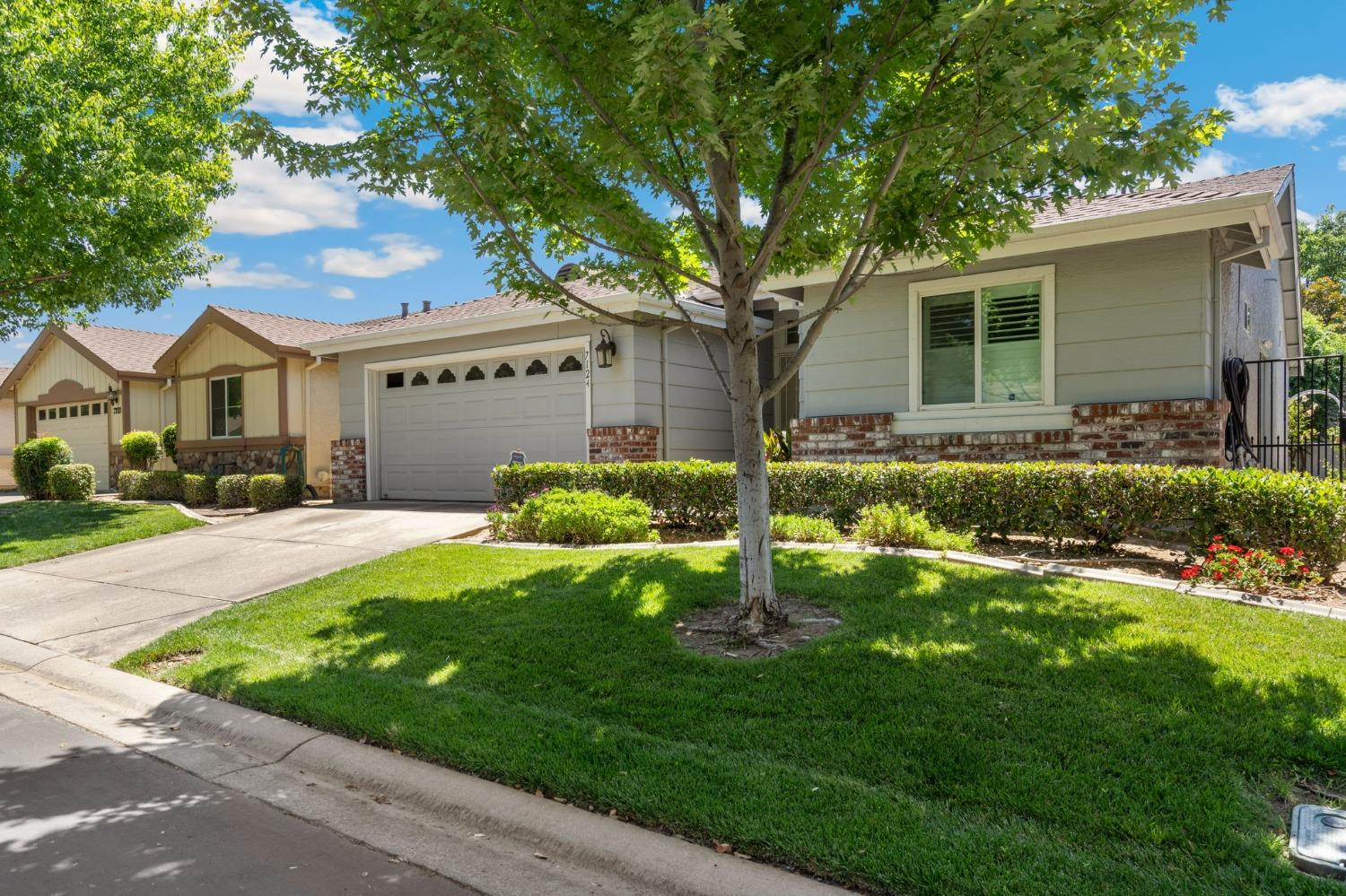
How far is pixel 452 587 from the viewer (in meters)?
6.71

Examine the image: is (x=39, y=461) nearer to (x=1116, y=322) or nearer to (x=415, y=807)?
(x=415, y=807)

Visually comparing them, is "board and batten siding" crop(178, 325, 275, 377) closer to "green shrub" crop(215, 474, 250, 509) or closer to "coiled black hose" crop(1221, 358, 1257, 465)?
"green shrub" crop(215, 474, 250, 509)

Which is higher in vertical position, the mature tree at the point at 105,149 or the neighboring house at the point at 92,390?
the mature tree at the point at 105,149

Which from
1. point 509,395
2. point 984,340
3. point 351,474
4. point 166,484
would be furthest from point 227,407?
point 984,340

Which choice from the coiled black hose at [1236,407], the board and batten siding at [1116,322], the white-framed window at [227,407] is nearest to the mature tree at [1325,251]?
the coiled black hose at [1236,407]

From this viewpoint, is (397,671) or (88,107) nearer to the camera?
(397,671)

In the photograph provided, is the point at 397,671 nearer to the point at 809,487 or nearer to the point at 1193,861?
the point at 1193,861

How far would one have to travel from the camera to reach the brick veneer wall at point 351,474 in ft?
49.3

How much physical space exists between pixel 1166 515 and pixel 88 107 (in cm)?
1548

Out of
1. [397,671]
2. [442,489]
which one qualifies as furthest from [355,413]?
[397,671]

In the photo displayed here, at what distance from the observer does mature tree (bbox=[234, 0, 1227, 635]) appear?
4.03 m

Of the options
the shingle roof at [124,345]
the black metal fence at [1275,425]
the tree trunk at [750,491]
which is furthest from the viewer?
the shingle roof at [124,345]

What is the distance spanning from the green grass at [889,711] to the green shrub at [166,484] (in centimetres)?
1290

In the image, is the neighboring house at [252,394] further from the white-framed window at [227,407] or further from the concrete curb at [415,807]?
the concrete curb at [415,807]
